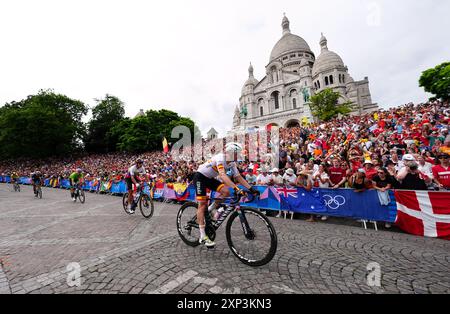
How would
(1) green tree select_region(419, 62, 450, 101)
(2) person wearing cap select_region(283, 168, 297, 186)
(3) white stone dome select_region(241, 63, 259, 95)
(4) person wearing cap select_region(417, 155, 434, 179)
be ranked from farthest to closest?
(3) white stone dome select_region(241, 63, 259, 95), (1) green tree select_region(419, 62, 450, 101), (2) person wearing cap select_region(283, 168, 297, 186), (4) person wearing cap select_region(417, 155, 434, 179)

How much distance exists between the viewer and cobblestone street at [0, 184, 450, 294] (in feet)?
8.98

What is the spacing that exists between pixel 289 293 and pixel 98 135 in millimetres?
59382

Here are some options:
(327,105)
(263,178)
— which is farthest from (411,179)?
(327,105)

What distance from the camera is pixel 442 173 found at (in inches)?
230

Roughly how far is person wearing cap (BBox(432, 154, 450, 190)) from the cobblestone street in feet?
6.66

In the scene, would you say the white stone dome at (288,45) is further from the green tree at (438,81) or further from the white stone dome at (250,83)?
the green tree at (438,81)

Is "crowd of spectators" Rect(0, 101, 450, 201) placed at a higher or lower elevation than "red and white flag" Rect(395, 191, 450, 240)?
higher

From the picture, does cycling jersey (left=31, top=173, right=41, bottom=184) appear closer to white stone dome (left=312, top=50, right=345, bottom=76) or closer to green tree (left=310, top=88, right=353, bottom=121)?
green tree (left=310, top=88, right=353, bottom=121)

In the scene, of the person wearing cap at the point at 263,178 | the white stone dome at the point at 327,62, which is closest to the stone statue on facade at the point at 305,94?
the white stone dome at the point at 327,62

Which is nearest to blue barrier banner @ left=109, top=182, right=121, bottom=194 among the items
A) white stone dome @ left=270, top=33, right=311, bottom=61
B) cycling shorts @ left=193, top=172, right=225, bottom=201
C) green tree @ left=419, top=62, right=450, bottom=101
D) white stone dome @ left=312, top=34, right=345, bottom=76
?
cycling shorts @ left=193, top=172, right=225, bottom=201

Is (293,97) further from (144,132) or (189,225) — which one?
(189,225)

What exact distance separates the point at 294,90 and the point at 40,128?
64.9 metres

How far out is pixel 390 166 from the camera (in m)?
6.75
